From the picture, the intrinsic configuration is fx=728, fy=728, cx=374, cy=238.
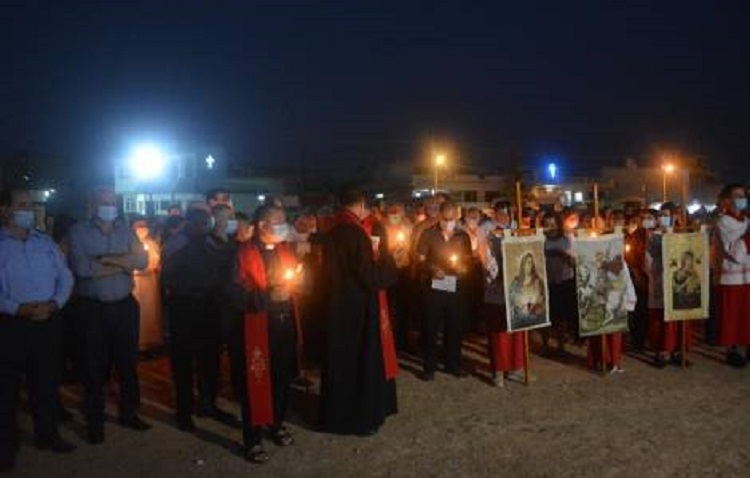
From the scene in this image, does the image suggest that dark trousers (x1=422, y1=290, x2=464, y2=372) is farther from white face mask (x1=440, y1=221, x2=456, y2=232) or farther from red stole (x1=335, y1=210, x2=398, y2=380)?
red stole (x1=335, y1=210, x2=398, y2=380)

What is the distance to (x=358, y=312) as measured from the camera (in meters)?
6.91

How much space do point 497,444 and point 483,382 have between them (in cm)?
223

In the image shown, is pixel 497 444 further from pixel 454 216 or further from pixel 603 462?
pixel 454 216

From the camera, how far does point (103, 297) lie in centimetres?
682

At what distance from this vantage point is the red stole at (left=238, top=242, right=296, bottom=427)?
6262 mm

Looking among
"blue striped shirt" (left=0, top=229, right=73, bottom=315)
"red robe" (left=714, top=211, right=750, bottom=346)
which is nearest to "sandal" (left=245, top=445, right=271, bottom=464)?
"blue striped shirt" (left=0, top=229, right=73, bottom=315)

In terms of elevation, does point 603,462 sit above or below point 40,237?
below

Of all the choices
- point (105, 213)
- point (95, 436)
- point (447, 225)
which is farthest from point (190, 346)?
point (447, 225)

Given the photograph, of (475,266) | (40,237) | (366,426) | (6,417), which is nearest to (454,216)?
(475,266)

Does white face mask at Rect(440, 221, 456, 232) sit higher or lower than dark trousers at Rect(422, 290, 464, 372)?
higher

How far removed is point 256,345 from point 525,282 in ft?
11.6

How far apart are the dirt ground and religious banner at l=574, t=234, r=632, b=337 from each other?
26.6 inches

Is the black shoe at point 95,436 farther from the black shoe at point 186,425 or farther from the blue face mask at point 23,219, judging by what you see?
the blue face mask at point 23,219

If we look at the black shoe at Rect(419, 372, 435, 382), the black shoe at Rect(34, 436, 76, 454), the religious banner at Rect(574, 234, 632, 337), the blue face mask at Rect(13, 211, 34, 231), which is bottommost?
the black shoe at Rect(419, 372, 435, 382)
